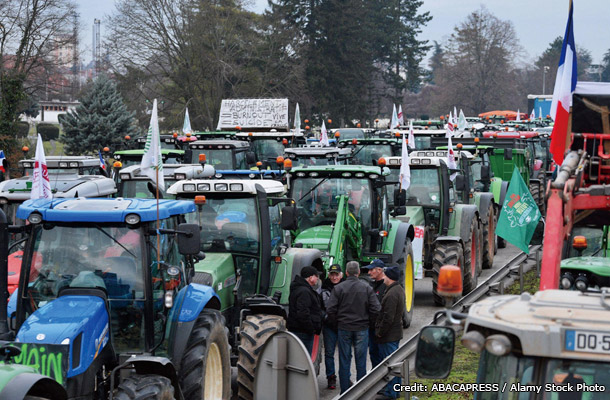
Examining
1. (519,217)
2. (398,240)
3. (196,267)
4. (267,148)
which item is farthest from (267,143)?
(196,267)

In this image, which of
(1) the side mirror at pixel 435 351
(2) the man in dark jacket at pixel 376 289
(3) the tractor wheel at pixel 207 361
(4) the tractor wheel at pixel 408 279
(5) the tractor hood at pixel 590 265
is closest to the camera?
(1) the side mirror at pixel 435 351

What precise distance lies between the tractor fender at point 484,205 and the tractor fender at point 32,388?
1510 centimetres

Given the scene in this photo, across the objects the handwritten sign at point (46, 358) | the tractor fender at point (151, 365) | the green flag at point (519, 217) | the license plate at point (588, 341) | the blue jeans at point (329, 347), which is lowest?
the blue jeans at point (329, 347)

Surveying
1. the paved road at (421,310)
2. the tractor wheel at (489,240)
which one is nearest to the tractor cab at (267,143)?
the paved road at (421,310)

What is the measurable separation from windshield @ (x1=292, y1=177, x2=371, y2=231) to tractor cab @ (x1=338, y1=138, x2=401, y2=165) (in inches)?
443

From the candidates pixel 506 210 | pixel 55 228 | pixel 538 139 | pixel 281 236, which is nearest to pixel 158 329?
pixel 55 228

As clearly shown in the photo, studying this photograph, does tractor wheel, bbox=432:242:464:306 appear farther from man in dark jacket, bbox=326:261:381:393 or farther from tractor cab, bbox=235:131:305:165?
tractor cab, bbox=235:131:305:165

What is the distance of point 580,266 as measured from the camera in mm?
9727

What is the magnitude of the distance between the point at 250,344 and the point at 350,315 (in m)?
1.65

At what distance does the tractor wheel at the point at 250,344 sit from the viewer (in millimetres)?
9922

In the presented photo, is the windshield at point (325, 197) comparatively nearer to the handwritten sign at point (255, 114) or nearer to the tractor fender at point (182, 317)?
the tractor fender at point (182, 317)

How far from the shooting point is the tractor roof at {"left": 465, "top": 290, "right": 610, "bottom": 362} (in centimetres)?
463

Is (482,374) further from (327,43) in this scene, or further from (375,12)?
(375,12)

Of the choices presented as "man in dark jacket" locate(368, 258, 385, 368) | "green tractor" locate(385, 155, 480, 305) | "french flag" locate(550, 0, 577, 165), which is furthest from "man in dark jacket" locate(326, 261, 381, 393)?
"green tractor" locate(385, 155, 480, 305)
